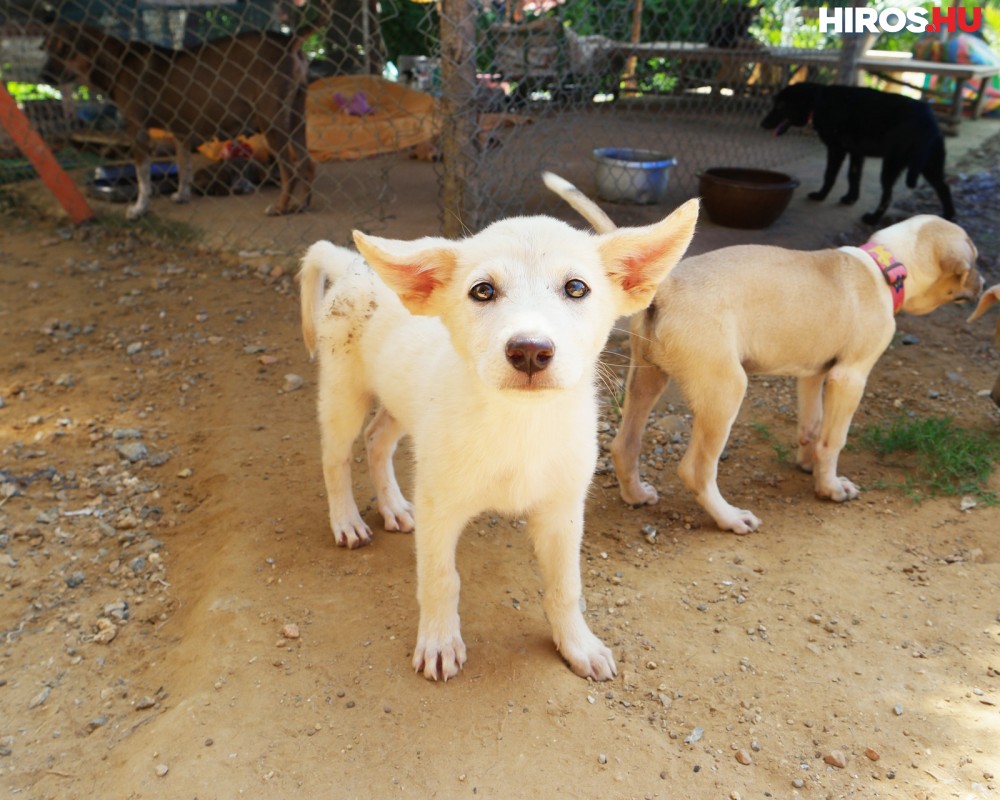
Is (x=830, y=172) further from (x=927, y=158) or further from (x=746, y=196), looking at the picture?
(x=746, y=196)

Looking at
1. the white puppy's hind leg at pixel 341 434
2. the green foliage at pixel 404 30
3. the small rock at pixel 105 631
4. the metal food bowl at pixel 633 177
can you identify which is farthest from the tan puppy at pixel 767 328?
the green foliage at pixel 404 30

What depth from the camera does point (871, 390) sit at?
14.6 feet

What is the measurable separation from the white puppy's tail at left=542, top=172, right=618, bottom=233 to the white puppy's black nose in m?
1.17

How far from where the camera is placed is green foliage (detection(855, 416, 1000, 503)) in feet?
11.7

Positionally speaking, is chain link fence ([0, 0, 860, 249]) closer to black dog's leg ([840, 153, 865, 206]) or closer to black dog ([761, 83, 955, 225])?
black dog ([761, 83, 955, 225])

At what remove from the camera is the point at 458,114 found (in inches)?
183

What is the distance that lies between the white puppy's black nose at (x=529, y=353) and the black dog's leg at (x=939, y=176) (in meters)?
6.42

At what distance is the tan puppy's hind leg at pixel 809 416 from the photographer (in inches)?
149

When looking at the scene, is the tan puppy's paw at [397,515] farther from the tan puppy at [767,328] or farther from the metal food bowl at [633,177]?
the metal food bowl at [633,177]

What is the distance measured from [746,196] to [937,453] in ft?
9.45

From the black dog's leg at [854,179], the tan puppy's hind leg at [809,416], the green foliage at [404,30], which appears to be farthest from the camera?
the green foliage at [404,30]

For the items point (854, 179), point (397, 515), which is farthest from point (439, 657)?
point (854, 179)

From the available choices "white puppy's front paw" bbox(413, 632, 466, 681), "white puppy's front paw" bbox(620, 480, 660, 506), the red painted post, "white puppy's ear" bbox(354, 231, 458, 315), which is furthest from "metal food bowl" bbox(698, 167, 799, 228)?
the red painted post

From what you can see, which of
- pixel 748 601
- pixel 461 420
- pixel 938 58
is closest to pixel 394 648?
pixel 461 420
